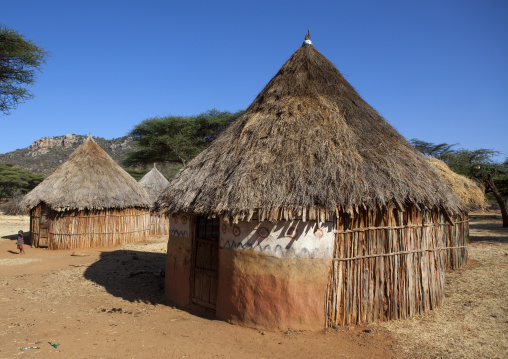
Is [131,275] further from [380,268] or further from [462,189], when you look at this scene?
[462,189]

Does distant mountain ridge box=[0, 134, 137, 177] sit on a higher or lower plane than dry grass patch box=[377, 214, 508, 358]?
higher

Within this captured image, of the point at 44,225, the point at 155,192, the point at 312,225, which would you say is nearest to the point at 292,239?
the point at 312,225

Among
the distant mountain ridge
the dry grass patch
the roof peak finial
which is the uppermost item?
the distant mountain ridge

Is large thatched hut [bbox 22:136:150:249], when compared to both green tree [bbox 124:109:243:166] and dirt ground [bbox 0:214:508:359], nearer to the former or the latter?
dirt ground [bbox 0:214:508:359]

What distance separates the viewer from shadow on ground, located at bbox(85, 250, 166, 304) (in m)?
8.30

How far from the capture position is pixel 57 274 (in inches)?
400

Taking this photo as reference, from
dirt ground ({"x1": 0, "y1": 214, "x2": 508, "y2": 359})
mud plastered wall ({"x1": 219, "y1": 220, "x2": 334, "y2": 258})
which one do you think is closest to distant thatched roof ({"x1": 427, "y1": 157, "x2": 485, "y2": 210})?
dirt ground ({"x1": 0, "y1": 214, "x2": 508, "y2": 359})

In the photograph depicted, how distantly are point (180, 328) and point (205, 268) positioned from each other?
4.29ft

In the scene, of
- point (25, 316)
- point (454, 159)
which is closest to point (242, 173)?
point (25, 316)

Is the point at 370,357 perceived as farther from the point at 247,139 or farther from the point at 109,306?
the point at 109,306

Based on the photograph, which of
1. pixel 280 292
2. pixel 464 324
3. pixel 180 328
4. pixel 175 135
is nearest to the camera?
pixel 280 292

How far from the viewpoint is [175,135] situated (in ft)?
88.5

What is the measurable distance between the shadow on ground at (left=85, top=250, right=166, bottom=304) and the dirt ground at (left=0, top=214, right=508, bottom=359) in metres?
0.05

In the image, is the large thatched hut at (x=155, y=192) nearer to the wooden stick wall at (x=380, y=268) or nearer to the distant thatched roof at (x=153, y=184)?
the distant thatched roof at (x=153, y=184)
